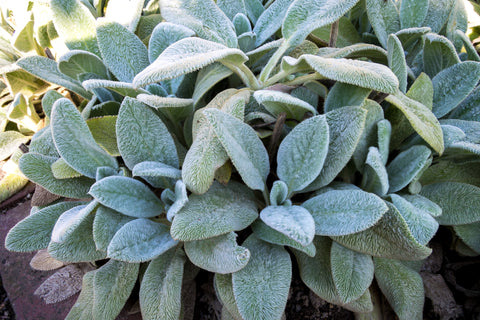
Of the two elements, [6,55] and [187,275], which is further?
[6,55]

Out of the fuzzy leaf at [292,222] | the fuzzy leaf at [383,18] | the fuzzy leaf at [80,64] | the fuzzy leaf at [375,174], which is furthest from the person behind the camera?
the fuzzy leaf at [383,18]

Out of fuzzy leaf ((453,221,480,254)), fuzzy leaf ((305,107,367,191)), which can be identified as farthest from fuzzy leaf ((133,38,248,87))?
fuzzy leaf ((453,221,480,254))

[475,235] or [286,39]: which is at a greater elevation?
[286,39]

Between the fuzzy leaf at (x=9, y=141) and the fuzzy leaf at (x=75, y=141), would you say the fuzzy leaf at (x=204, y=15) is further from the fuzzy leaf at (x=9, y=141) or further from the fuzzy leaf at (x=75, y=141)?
the fuzzy leaf at (x=9, y=141)

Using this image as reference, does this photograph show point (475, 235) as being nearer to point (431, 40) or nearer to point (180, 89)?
point (431, 40)

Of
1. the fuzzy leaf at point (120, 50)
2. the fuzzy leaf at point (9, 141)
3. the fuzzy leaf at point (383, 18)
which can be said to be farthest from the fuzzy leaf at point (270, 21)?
the fuzzy leaf at point (9, 141)

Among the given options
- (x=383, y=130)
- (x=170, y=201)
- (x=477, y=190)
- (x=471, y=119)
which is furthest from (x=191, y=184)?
(x=471, y=119)

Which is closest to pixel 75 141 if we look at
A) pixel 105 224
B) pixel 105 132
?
pixel 105 132

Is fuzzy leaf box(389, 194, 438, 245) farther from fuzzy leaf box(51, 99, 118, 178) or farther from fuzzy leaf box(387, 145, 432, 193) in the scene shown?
fuzzy leaf box(51, 99, 118, 178)
